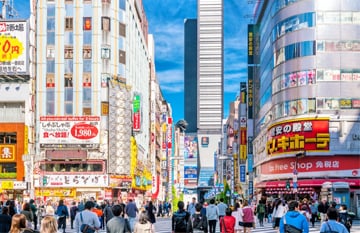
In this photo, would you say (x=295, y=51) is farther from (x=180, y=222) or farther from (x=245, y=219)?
(x=180, y=222)

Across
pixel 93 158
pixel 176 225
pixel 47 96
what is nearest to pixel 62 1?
pixel 47 96

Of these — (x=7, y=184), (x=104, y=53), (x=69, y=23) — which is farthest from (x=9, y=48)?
(x=7, y=184)

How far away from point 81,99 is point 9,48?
333 inches

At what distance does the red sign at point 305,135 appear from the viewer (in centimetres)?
6228

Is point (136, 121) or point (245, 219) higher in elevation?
point (136, 121)

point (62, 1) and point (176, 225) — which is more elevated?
point (62, 1)

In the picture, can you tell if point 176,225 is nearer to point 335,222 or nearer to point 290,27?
point 335,222

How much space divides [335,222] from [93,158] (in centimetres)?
5942

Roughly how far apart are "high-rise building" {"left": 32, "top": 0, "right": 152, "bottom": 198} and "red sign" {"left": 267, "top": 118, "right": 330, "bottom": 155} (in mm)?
17158

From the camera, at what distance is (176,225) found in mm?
16156

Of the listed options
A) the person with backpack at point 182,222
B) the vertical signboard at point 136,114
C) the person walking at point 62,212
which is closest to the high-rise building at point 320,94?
the vertical signboard at point 136,114

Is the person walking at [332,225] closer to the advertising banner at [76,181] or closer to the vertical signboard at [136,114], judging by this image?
the advertising banner at [76,181]

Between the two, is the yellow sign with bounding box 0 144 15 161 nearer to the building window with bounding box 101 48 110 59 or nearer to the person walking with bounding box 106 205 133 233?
the building window with bounding box 101 48 110 59

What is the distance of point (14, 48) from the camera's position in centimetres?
6931
